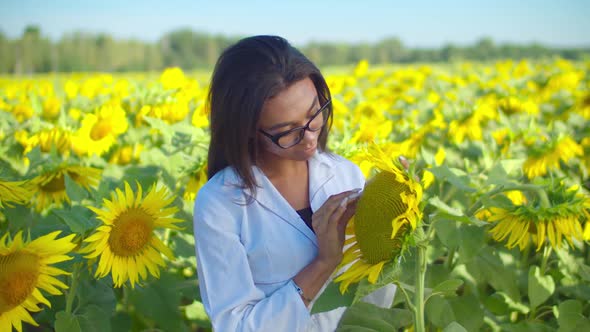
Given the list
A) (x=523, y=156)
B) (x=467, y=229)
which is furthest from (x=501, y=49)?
(x=467, y=229)

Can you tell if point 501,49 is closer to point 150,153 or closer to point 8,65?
point 8,65

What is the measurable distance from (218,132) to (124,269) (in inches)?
21.0

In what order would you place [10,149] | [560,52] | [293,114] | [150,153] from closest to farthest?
1. [293,114]
2. [150,153]
3. [10,149]
4. [560,52]

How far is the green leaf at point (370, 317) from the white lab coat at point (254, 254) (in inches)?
2.6

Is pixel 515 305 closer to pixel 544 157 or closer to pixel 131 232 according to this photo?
pixel 544 157

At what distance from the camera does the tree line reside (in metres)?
18.6

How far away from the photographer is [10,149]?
2.83 m

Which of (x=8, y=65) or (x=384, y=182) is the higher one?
(x=384, y=182)

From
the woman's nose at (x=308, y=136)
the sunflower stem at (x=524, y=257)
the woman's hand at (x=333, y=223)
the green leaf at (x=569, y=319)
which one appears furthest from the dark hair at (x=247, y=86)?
the sunflower stem at (x=524, y=257)

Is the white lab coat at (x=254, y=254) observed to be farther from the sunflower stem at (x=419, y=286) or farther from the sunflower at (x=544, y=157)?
the sunflower at (x=544, y=157)

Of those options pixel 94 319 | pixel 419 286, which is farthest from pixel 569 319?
pixel 94 319

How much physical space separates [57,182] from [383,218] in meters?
1.52

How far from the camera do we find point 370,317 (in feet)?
5.30

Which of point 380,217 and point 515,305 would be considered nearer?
point 380,217
